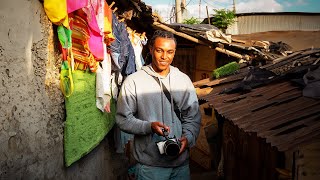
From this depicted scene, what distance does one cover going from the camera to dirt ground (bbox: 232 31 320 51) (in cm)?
1641

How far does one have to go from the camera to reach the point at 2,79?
2.04 m

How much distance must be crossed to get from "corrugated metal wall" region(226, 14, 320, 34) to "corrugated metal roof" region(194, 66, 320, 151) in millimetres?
18731

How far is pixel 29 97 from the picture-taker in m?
2.41

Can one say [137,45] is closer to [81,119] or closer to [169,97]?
[81,119]

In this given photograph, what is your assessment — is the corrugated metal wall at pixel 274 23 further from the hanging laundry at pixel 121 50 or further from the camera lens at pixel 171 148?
the camera lens at pixel 171 148

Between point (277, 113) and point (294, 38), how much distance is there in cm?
1744

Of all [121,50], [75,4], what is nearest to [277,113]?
[75,4]

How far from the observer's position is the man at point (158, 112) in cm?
257

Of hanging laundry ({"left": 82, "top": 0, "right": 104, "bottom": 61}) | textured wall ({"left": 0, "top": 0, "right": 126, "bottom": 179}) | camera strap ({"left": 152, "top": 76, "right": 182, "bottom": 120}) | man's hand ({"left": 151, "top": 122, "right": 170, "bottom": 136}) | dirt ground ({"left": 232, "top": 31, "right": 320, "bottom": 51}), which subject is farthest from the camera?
dirt ground ({"left": 232, "top": 31, "right": 320, "bottom": 51})

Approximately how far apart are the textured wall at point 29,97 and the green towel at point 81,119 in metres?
0.09

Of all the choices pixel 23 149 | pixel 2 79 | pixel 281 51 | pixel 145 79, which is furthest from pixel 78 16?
pixel 281 51

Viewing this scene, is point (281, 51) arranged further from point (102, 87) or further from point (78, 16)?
point (78, 16)

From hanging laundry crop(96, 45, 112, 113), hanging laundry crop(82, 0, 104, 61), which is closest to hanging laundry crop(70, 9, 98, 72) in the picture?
hanging laundry crop(82, 0, 104, 61)

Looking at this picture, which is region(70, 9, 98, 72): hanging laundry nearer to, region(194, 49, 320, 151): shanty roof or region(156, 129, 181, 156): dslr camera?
region(156, 129, 181, 156): dslr camera
